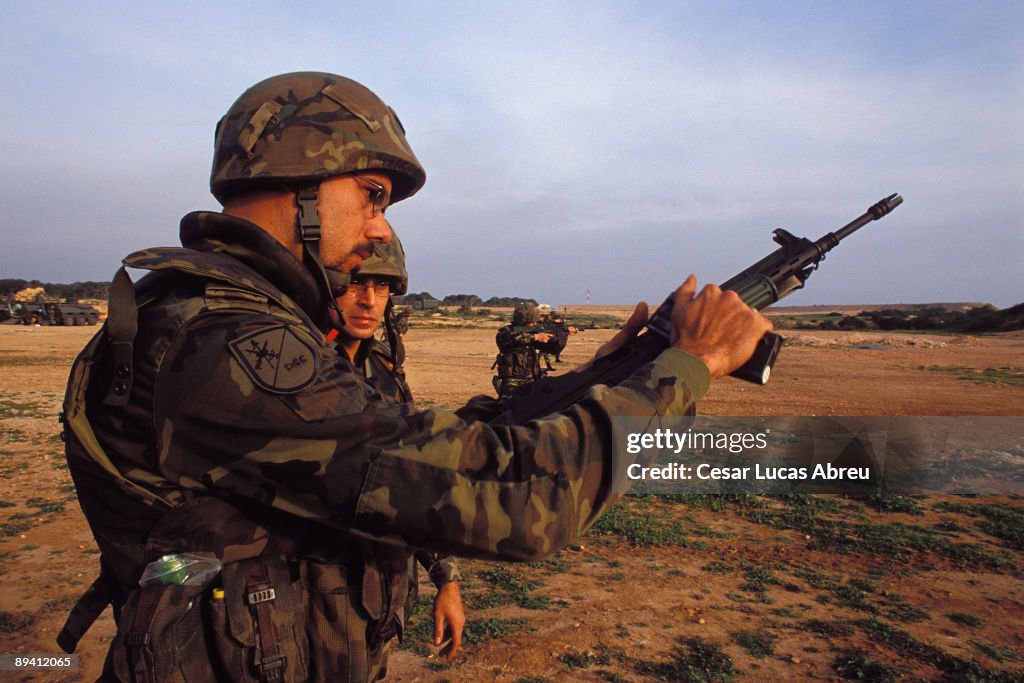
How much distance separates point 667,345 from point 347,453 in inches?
43.6

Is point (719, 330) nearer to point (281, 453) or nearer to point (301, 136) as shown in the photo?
point (281, 453)

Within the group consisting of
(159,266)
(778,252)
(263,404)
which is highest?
(778,252)

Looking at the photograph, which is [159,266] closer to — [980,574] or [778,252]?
[778,252]

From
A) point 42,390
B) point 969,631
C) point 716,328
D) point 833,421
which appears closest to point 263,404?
point 716,328

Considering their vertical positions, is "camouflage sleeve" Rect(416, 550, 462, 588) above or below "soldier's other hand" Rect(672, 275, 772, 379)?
below

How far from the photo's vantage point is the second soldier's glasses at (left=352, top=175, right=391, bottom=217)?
1969 mm

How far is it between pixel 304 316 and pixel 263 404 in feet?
1.20

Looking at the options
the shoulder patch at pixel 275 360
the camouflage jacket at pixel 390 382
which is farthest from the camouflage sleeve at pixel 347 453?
the camouflage jacket at pixel 390 382

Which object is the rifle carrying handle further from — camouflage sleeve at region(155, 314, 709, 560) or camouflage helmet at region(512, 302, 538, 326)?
camouflage helmet at region(512, 302, 538, 326)

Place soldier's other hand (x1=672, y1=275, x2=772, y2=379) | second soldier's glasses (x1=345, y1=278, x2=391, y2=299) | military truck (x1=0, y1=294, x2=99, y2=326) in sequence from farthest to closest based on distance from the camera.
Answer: military truck (x1=0, y1=294, x2=99, y2=326) → second soldier's glasses (x1=345, y1=278, x2=391, y2=299) → soldier's other hand (x1=672, y1=275, x2=772, y2=379)

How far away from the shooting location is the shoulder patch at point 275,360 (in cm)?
131

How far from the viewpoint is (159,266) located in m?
1.42

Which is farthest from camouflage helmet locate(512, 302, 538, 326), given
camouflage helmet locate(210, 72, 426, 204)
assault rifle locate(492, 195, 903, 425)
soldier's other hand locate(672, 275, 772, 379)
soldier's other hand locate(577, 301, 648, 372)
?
soldier's other hand locate(672, 275, 772, 379)

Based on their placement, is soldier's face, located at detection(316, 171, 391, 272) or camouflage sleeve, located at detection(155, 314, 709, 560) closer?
camouflage sleeve, located at detection(155, 314, 709, 560)
